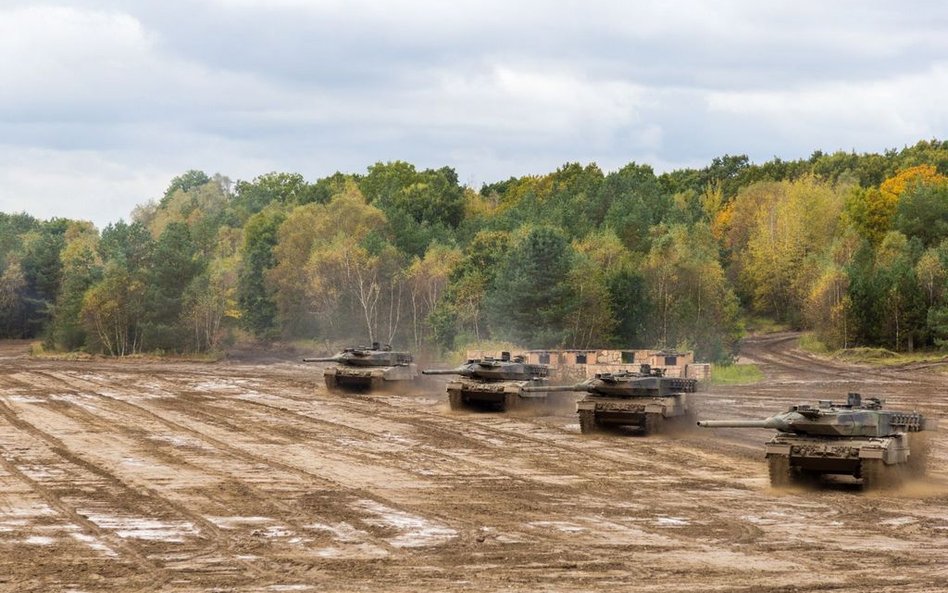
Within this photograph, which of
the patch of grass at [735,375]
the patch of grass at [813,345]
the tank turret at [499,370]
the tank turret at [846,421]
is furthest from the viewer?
the patch of grass at [813,345]

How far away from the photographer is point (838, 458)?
20906mm

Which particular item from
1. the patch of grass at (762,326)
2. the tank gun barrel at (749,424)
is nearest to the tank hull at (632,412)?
the tank gun barrel at (749,424)

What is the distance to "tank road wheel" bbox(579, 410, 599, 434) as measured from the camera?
98.5 ft

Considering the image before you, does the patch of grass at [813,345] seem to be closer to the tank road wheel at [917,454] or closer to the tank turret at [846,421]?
the tank road wheel at [917,454]

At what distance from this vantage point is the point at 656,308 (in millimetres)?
63594

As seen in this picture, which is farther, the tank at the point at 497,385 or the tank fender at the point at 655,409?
the tank at the point at 497,385

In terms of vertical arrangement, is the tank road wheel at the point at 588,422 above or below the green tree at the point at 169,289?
below

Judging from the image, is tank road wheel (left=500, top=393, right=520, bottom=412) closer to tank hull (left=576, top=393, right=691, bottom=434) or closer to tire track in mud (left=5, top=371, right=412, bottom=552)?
tank hull (left=576, top=393, right=691, bottom=434)

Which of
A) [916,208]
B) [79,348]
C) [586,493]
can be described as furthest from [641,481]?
[916,208]

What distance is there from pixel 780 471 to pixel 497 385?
14.1 m

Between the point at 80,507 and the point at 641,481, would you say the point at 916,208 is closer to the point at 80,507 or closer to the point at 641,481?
the point at 641,481

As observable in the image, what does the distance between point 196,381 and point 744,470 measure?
28361 millimetres

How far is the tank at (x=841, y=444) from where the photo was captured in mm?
20812

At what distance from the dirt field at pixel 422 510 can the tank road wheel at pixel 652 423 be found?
0.94ft
